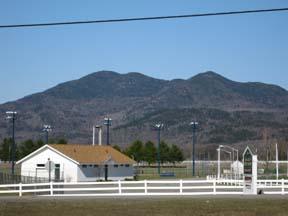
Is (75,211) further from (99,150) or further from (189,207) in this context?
(99,150)

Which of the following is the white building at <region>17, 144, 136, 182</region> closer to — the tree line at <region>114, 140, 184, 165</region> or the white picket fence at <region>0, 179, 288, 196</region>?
the white picket fence at <region>0, 179, 288, 196</region>

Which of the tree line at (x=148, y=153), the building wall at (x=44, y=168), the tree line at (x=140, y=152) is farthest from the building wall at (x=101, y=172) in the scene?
the tree line at (x=148, y=153)

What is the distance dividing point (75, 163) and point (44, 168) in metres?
3.99

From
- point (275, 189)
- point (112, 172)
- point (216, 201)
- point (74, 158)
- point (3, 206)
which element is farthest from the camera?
point (112, 172)

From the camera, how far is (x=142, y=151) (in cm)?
13775

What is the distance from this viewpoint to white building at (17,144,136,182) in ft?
245

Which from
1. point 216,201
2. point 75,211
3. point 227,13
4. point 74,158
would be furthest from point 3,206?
point 74,158

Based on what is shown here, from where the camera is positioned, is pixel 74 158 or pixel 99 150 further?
pixel 99 150

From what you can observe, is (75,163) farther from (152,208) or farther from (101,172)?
(152,208)

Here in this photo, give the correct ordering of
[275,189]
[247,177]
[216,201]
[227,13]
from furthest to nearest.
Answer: [275,189]
[247,177]
[216,201]
[227,13]

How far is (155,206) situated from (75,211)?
3908 mm

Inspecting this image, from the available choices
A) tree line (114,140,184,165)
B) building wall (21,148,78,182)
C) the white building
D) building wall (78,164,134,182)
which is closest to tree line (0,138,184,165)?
tree line (114,140,184,165)

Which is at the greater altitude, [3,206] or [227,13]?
[227,13]

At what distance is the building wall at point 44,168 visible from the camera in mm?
74375
